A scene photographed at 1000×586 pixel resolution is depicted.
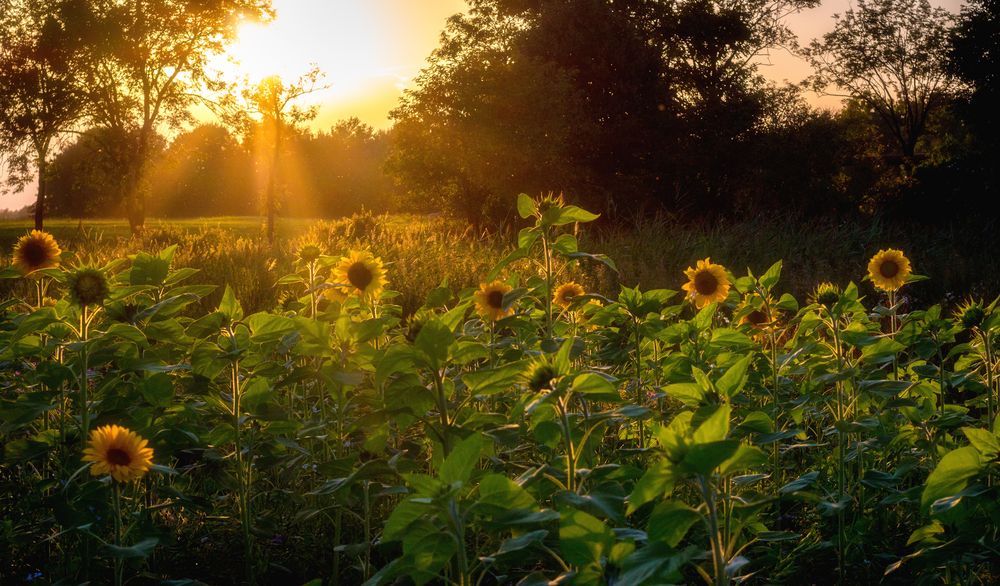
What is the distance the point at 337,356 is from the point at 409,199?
77.6ft

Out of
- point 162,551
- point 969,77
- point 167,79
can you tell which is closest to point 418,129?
point 167,79

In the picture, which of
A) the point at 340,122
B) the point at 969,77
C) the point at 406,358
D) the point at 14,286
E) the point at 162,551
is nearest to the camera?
the point at 406,358

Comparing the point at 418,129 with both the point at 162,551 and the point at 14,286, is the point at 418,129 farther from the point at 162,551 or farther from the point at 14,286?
the point at 162,551

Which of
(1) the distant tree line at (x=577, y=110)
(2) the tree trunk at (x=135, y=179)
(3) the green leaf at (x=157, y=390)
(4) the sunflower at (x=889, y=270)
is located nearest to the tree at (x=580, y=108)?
(1) the distant tree line at (x=577, y=110)

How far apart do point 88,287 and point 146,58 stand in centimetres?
2851

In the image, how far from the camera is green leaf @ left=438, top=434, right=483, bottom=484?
1193 mm

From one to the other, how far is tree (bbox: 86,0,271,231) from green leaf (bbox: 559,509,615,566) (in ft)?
95.0

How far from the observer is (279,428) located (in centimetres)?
211

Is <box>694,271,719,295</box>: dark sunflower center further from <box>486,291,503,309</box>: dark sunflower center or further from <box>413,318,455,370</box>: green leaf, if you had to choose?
<box>413,318,455,370</box>: green leaf

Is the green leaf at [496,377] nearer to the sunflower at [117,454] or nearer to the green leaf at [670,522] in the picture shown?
the green leaf at [670,522]

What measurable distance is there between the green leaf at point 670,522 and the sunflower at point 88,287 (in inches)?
55.7

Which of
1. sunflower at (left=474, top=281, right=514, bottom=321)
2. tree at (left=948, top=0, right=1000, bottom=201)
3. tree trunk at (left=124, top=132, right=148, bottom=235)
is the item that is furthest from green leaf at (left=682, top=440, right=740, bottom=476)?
tree trunk at (left=124, top=132, right=148, bottom=235)

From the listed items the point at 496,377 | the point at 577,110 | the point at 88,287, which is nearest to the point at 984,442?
the point at 496,377

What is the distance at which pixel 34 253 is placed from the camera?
2311 mm
